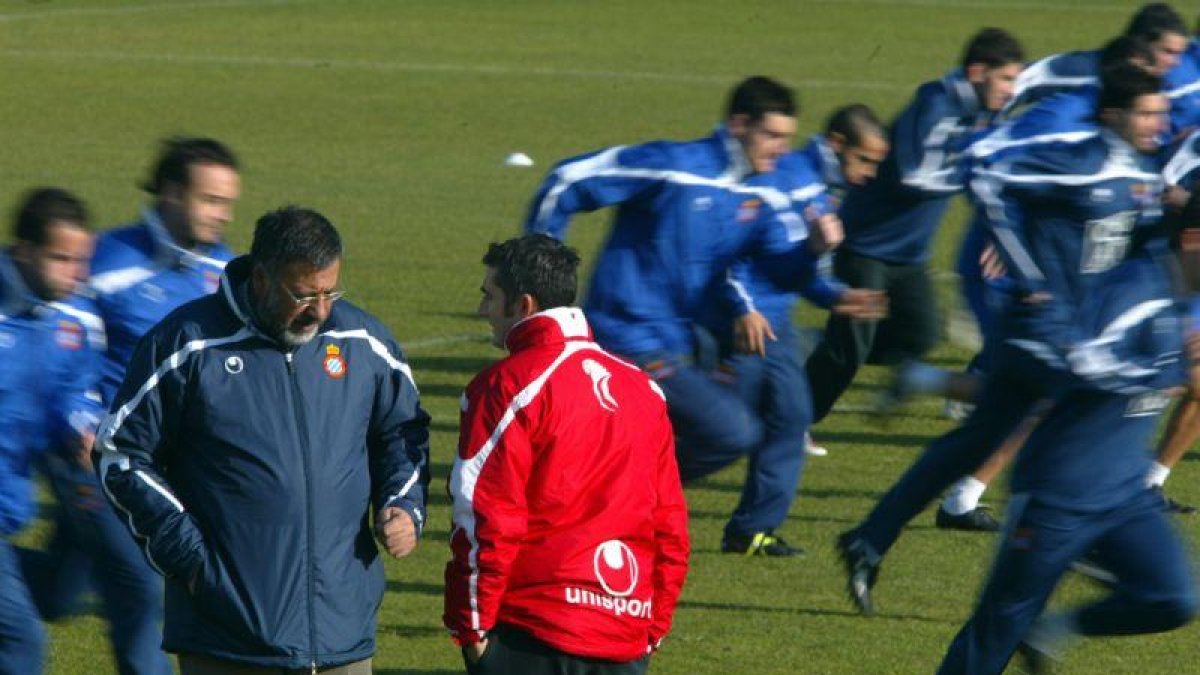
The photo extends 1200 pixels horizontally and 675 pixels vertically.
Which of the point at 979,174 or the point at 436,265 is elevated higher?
the point at 979,174

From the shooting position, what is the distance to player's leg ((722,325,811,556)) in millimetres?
10844

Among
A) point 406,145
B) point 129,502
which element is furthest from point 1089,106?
point 406,145

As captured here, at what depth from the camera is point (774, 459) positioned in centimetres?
1085

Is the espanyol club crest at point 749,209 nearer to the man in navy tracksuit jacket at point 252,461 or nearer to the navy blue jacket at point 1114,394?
the navy blue jacket at point 1114,394

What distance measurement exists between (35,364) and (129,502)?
125 cm

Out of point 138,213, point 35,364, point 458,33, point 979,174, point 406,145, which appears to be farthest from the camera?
point 458,33

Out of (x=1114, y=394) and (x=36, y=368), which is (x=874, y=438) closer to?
(x=1114, y=394)

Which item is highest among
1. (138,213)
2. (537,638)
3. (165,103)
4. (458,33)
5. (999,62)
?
(537,638)

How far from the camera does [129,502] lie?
252 inches

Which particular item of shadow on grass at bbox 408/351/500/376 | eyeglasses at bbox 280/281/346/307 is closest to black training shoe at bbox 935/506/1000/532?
shadow on grass at bbox 408/351/500/376

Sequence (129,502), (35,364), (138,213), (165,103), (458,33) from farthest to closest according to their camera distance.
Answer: (458,33) < (165,103) < (138,213) < (35,364) < (129,502)

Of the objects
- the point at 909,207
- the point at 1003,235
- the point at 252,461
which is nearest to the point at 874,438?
the point at 909,207

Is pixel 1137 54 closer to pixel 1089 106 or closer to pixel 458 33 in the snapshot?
pixel 1089 106

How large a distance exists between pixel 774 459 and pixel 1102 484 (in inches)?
118
